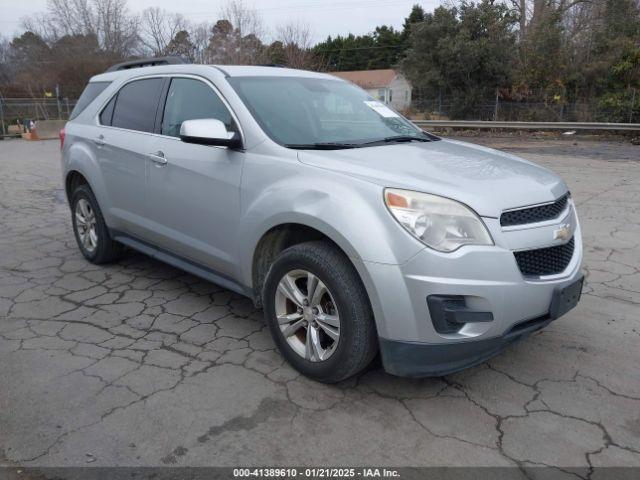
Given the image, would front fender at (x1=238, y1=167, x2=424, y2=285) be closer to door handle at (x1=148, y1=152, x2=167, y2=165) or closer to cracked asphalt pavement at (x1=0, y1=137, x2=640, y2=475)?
cracked asphalt pavement at (x1=0, y1=137, x2=640, y2=475)

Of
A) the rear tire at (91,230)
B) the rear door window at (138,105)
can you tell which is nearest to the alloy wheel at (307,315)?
the rear door window at (138,105)

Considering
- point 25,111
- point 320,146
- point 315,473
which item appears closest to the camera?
point 315,473

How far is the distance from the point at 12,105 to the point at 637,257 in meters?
29.5

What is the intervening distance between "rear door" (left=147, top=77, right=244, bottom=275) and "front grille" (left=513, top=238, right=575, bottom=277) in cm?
167

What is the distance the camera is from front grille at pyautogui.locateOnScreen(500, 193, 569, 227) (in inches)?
104

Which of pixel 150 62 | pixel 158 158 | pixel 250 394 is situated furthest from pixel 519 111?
pixel 250 394

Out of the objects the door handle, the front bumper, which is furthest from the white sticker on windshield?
the front bumper

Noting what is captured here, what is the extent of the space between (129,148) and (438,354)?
115 inches

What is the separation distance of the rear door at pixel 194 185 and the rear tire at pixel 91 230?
38.9 inches

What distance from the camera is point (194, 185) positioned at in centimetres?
361

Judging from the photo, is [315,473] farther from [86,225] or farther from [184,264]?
[86,225]

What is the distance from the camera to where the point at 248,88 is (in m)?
3.64

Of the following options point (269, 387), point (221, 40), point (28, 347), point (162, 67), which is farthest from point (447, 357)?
point (221, 40)

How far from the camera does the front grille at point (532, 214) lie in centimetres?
264
